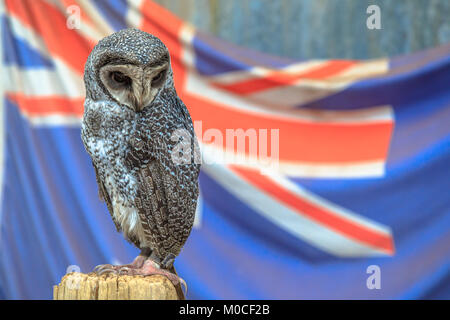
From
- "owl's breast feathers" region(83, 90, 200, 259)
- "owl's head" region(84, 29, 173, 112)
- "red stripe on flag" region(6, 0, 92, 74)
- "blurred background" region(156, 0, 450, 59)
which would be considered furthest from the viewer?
"blurred background" region(156, 0, 450, 59)

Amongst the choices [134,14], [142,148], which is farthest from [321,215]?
[142,148]

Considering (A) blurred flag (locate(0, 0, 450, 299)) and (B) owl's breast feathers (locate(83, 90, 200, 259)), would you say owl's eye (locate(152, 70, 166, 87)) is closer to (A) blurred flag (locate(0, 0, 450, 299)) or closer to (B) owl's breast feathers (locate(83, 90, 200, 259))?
(B) owl's breast feathers (locate(83, 90, 200, 259))

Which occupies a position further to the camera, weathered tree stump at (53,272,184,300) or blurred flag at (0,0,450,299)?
blurred flag at (0,0,450,299)

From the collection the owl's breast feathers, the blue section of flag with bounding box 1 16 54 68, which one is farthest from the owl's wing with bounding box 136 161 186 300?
the blue section of flag with bounding box 1 16 54 68

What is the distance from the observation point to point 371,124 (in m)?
2.15

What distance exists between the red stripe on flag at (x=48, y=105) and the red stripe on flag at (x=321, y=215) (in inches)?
26.0

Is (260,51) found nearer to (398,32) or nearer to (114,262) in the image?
(398,32)

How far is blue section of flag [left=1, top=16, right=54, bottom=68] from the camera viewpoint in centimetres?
207

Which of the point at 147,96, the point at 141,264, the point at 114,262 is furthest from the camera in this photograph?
the point at 114,262

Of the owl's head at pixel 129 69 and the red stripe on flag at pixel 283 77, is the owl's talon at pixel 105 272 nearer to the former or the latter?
the owl's head at pixel 129 69

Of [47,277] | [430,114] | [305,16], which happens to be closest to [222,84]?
[305,16]

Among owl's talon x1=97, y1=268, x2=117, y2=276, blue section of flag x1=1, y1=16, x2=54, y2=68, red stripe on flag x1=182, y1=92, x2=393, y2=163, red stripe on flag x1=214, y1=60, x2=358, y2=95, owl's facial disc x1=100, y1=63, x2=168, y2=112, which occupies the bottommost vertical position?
owl's talon x1=97, y1=268, x2=117, y2=276
